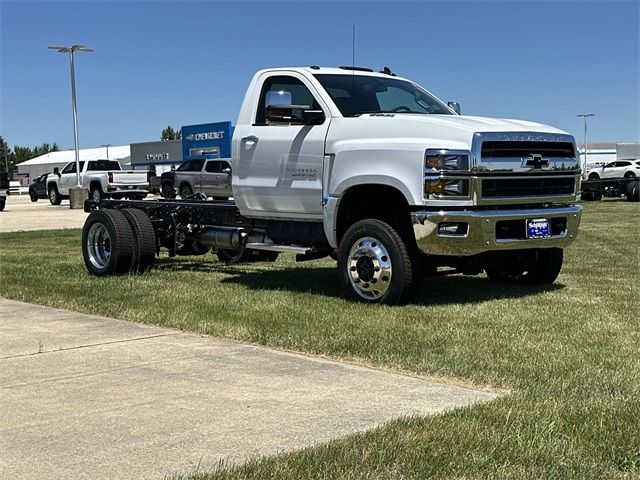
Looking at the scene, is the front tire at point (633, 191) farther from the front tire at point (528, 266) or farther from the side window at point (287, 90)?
the side window at point (287, 90)

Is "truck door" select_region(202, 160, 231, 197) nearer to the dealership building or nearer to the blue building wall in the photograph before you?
the dealership building

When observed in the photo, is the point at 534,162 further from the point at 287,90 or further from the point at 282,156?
the point at 287,90

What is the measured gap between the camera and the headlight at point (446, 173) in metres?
7.57

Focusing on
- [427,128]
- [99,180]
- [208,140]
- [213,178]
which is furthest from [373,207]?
[208,140]

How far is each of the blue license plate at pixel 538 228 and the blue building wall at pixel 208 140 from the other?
131ft

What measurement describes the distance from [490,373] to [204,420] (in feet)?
6.22

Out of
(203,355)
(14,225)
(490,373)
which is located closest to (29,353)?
(203,355)

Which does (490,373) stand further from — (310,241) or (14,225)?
(14,225)

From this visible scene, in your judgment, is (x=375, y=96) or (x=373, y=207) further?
(x=375, y=96)

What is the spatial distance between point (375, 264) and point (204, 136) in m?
43.8

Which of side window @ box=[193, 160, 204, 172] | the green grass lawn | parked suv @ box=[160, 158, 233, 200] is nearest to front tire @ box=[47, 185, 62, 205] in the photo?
parked suv @ box=[160, 158, 233, 200]

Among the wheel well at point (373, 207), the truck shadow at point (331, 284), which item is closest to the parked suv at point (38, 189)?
the truck shadow at point (331, 284)

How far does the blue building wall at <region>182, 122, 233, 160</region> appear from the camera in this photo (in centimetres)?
4872

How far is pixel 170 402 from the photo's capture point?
16.2 ft
